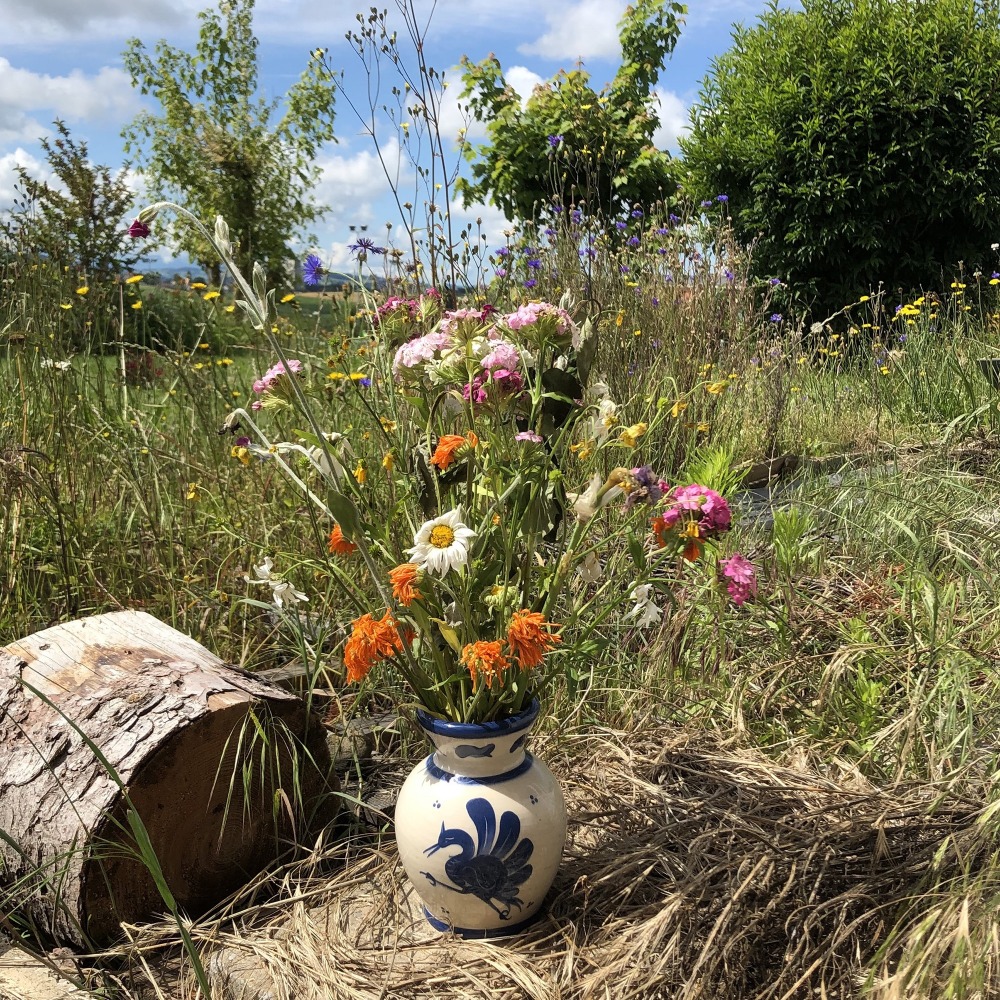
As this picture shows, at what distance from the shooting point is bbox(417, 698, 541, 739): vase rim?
1.45m

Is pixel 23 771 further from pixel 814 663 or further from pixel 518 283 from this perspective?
pixel 518 283

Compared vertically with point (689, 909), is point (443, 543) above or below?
Result: above

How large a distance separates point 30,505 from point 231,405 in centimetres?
71

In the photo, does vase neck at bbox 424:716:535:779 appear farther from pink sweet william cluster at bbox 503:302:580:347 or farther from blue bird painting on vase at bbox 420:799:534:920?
pink sweet william cluster at bbox 503:302:580:347

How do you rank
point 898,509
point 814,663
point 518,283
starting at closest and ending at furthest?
point 814,663, point 898,509, point 518,283

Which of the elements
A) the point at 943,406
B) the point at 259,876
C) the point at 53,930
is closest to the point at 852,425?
the point at 943,406

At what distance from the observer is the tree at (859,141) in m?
6.77

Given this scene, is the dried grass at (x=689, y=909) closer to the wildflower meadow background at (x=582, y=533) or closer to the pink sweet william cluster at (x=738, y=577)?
the wildflower meadow background at (x=582, y=533)

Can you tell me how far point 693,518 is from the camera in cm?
140

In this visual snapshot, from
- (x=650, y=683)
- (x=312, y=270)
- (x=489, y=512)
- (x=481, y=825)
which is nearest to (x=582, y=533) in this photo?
(x=489, y=512)

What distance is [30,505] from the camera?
2.69m

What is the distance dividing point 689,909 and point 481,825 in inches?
13.8

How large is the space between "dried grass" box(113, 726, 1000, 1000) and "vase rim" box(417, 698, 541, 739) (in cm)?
34

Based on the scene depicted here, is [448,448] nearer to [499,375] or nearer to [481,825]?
[499,375]
